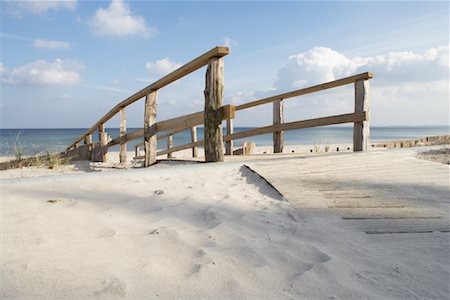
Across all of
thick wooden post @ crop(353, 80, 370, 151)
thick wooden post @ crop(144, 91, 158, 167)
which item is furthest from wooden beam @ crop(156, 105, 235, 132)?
thick wooden post @ crop(353, 80, 370, 151)

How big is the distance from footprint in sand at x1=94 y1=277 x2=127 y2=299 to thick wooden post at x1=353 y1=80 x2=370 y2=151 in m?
4.87

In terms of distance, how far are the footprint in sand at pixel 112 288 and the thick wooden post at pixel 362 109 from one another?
4870mm

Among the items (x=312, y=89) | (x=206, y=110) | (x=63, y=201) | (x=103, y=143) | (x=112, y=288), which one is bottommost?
(x=112, y=288)

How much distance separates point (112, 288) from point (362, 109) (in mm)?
5006

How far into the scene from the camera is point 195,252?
1.63m

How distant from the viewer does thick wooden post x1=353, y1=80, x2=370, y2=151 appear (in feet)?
17.1

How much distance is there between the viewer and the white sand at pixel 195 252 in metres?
1.31

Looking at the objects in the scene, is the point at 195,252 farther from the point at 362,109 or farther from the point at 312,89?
the point at 312,89

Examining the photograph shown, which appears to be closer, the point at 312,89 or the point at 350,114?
the point at 350,114

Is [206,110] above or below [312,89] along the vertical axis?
below

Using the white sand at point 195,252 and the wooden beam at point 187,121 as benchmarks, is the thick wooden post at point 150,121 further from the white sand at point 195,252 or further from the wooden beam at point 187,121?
the white sand at point 195,252

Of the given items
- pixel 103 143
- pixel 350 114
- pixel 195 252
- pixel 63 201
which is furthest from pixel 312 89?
pixel 103 143

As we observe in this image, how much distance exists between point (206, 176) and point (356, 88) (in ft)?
11.1

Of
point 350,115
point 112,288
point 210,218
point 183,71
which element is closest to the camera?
point 112,288
